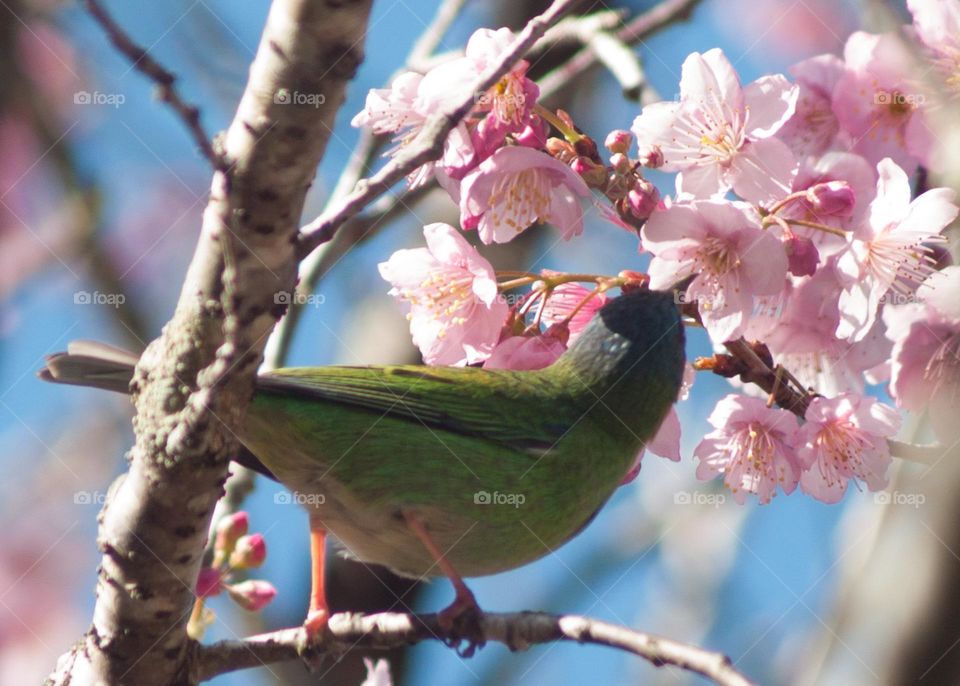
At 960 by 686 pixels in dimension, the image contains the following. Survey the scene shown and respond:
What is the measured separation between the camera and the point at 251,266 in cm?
171

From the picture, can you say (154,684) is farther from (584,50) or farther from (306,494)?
(584,50)

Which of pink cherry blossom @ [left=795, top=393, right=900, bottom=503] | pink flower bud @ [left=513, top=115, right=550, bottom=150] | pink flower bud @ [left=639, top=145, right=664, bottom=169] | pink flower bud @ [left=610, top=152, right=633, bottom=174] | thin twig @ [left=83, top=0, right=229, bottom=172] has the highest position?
thin twig @ [left=83, top=0, right=229, bottom=172]

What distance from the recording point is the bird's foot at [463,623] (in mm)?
2432

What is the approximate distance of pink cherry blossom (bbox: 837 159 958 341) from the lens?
91.5 inches

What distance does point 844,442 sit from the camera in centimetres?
263

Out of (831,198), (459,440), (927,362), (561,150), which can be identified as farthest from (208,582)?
(927,362)

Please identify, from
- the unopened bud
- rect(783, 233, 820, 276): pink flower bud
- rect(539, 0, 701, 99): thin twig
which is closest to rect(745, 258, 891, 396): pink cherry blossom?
rect(783, 233, 820, 276): pink flower bud

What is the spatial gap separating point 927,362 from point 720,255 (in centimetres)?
67

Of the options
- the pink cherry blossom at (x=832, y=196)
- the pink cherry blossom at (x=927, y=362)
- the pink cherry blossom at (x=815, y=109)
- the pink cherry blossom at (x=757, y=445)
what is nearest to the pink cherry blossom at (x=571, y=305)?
the pink cherry blossom at (x=757, y=445)

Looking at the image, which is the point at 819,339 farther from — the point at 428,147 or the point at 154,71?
the point at 154,71

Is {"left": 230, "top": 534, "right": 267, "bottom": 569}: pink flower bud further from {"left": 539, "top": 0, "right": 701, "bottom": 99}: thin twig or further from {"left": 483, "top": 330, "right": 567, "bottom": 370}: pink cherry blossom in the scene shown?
{"left": 539, "top": 0, "right": 701, "bottom": 99}: thin twig

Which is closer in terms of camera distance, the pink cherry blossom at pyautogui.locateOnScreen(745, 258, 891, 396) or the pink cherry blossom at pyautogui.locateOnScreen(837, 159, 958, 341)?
the pink cherry blossom at pyautogui.locateOnScreen(837, 159, 958, 341)

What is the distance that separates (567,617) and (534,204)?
1064 millimetres

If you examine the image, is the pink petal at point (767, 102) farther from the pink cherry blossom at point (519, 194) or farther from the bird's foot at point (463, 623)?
the bird's foot at point (463, 623)
